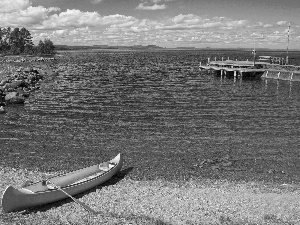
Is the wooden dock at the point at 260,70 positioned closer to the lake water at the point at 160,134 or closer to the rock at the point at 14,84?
the lake water at the point at 160,134

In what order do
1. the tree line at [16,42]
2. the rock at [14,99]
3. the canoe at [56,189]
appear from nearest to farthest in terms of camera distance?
the canoe at [56,189], the rock at [14,99], the tree line at [16,42]

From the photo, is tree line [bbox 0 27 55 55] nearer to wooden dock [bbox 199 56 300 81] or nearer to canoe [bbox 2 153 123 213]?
wooden dock [bbox 199 56 300 81]

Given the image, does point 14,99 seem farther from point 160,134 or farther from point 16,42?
point 16,42

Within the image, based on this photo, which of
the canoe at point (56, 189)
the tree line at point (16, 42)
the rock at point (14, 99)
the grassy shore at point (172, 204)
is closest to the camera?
the grassy shore at point (172, 204)

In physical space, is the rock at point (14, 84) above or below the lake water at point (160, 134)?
above

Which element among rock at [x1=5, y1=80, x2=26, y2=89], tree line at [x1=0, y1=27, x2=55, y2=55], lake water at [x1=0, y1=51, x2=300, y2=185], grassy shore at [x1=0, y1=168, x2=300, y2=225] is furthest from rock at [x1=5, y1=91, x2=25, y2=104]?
tree line at [x1=0, y1=27, x2=55, y2=55]

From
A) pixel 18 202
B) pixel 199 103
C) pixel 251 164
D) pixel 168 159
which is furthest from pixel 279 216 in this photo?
pixel 199 103

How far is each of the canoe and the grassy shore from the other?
1.09ft

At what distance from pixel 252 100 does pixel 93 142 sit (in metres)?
28.7

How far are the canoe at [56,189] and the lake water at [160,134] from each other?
182 cm

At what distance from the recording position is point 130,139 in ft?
87.5

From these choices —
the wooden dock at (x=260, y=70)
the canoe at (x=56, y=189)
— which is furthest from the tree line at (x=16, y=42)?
the canoe at (x=56, y=189)

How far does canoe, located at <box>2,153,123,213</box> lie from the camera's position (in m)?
14.0

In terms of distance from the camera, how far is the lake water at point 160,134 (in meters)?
21.1
